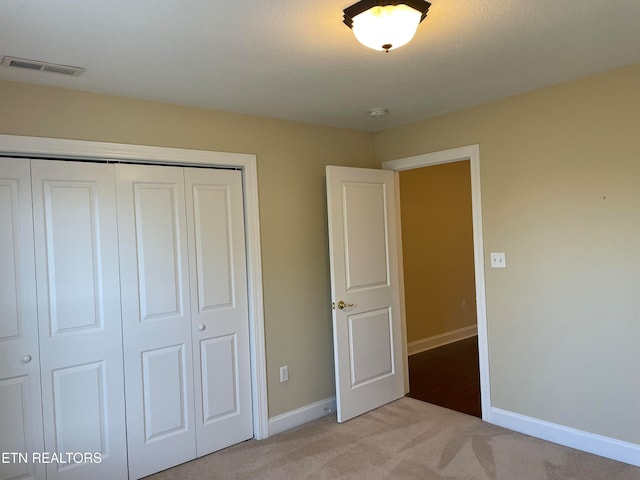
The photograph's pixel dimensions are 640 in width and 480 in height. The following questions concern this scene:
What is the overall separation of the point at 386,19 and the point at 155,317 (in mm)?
2179

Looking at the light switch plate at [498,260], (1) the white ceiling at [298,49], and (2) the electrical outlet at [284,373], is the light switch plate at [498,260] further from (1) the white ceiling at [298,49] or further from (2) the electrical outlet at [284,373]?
(2) the electrical outlet at [284,373]

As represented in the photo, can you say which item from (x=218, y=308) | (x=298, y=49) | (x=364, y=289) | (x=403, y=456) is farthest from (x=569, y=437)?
(x=298, y=49)

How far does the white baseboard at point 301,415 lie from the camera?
3307 mm

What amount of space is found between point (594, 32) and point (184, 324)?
2786mm

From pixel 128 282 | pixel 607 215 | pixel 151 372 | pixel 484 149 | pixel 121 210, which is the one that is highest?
pixel 484 149

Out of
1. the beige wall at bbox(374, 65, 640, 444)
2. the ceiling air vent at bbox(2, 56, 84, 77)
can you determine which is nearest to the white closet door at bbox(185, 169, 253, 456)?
the ceiling air vent at bbox(2, 56, 84, 77)

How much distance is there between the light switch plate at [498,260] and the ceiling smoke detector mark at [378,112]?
130cm

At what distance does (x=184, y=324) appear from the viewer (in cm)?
295

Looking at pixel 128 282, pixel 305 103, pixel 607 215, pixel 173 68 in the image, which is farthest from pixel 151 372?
pixel 607 215

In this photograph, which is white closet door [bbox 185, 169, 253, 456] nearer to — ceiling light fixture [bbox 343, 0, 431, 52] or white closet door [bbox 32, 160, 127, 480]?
white closet door [bbox 32, 160, 127, 480]

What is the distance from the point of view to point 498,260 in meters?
3.21

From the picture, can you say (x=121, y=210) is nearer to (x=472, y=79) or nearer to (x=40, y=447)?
(x=40, y=447)

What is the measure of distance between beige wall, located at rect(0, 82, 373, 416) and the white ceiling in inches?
5.7

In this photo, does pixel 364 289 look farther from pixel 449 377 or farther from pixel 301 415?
pixel 449 377
